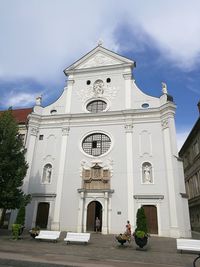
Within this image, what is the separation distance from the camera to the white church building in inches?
806

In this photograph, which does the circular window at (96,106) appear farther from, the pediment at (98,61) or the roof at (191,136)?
the roof at (191,136)

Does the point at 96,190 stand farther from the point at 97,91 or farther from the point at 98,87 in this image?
the point at 98,87

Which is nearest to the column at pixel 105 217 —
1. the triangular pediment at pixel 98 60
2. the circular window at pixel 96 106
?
the circular window at pixel 96 106

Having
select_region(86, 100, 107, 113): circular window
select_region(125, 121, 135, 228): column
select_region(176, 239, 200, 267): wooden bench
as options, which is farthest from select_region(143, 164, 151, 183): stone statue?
select_region(176, 239, 200, 267): wooden bench

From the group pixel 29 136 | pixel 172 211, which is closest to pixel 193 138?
pixel 172 211

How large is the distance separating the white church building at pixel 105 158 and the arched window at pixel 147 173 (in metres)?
0.09

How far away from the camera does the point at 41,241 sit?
580 inches

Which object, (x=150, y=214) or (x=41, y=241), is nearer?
(x=41, y=241)

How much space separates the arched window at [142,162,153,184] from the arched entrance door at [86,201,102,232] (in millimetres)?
4962

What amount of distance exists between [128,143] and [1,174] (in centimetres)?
1213

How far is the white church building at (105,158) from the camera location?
20.5 meters

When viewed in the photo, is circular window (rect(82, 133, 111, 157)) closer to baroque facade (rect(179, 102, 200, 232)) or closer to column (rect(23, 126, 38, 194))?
column (rect(23, 126, 38, 194))

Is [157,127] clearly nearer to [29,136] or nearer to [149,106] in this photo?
[149,106]

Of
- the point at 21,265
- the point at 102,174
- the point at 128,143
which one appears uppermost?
the point at 128,143
